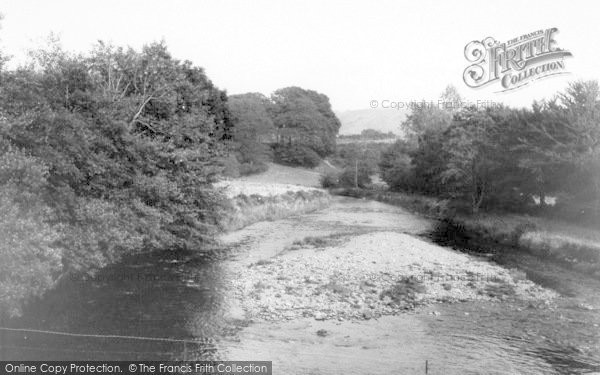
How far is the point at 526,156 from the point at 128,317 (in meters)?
38.5

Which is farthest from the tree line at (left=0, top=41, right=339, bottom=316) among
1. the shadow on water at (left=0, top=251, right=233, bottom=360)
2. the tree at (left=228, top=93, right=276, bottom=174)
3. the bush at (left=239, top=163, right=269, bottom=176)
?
the tree at (left=228, top=93, right=276, bottom=174)

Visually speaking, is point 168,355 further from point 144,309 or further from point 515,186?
point 515,186

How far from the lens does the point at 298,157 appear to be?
106 metres

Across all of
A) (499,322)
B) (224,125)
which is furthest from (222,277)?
(224,125)

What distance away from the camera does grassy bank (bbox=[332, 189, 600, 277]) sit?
31703 millimetres

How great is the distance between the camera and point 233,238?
128ft

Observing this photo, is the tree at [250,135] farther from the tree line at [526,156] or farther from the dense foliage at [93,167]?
the dense foliage at [93,167]

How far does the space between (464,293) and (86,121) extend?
65.1 feet

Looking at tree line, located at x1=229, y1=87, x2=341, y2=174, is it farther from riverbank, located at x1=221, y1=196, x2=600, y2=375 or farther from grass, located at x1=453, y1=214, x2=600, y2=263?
riverbank, located at x1=221, y1=196, x2=600, y2=375

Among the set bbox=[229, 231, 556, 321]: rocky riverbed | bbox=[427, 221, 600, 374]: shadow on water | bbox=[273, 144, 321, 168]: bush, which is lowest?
bbox=[427, 221, 600, 374]: shadow on water

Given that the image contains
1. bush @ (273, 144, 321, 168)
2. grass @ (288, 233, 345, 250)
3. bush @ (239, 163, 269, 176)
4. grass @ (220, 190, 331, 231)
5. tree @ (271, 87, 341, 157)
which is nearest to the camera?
grass @ (288, 233, 345, 250)

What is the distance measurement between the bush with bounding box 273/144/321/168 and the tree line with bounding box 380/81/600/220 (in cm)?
3662

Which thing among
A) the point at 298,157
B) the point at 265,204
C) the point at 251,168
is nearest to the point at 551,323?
the point at 265,204

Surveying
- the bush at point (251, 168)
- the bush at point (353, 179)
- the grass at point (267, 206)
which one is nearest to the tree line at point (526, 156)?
the grass at point (267, 206)
